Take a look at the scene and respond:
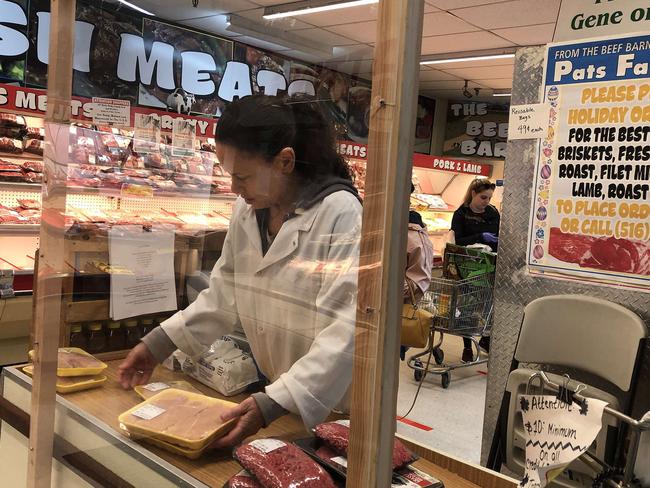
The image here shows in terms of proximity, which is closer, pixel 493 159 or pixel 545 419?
pixel 545 419

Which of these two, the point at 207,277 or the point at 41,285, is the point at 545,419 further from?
the point at 41,285

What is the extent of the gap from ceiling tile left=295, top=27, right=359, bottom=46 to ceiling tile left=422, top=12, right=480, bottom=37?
5.63 metres

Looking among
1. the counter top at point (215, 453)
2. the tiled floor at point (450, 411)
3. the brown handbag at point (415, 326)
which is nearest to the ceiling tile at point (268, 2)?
the counter top at point (215, 453)

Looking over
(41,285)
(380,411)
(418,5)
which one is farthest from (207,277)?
(418,5)

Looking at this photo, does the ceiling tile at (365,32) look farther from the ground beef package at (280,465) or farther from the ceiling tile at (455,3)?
the ceiling tile at (455,3)

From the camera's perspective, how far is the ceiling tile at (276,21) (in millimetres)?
1351

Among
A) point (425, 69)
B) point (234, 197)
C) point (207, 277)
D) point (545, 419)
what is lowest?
point (545, 419)

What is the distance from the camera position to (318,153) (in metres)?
1.28

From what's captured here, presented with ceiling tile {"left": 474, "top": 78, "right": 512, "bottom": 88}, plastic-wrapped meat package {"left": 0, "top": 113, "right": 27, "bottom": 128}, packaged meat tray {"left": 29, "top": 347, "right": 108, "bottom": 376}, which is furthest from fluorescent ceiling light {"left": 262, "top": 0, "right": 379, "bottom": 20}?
ceiling tile {"left": 474, "top": 78, "right": 512, "bottom": 88}

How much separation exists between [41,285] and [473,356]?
196 inches

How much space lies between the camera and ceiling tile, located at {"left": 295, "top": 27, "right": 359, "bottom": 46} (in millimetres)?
1227

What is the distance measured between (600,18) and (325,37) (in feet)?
5.97

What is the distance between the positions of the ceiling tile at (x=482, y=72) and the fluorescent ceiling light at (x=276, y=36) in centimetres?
826

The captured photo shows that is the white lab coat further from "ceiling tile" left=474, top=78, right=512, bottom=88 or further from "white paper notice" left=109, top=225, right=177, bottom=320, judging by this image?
"ceiling tile" left=474, top=78, right=512, bottom=88
